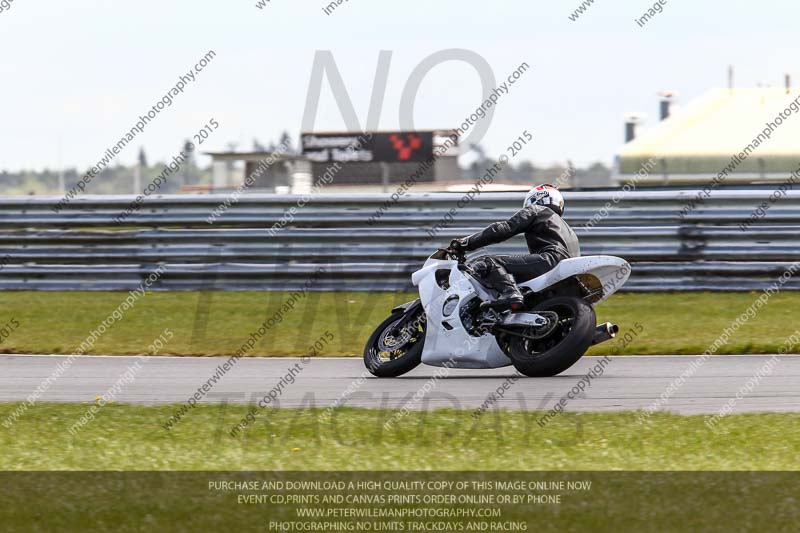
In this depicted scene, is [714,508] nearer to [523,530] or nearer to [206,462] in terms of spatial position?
[523,530]

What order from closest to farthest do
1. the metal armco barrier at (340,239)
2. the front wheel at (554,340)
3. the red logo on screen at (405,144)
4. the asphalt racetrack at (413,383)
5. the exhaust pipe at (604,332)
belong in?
1. the asphalt racetrack at (413,383)
2. the front wheel at (554,340)
3. the exhaust pipe at (604,332)
4. the metal armco barrier at (340,239)
5. the red logo on screen at (405,144)

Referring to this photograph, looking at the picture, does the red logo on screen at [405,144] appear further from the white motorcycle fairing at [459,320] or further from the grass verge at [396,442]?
the grass verge at [396,442]

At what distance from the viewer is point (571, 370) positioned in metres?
10.2

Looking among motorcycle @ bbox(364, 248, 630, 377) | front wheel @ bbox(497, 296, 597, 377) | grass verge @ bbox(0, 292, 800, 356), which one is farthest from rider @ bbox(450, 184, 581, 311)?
grass verge @ bbox(0, 292, 800, 356)

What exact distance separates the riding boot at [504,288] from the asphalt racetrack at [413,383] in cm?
58

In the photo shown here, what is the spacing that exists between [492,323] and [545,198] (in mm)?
1049

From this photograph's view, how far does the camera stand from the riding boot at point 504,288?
963 cm

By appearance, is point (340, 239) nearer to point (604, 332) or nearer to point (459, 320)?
point (459, 320)

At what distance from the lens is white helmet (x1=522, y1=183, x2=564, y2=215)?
9.93m

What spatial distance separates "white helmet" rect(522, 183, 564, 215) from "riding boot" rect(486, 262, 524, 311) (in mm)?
561

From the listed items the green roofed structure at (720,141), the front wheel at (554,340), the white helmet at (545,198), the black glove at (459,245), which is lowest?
the front wheel at (554,340)

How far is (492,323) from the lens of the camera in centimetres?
984

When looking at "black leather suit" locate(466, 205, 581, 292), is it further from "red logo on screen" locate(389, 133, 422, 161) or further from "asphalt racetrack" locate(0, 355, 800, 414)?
"red logo on screen" locate(389, 133, 422, 161)

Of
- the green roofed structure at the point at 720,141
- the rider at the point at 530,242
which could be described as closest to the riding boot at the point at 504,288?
the rider at the point at 530,242
